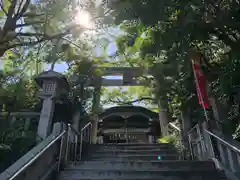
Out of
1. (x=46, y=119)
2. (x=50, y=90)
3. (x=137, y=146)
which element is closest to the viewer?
(x=46, y=119)

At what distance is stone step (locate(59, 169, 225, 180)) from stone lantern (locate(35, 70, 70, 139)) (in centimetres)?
207

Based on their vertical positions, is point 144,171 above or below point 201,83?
below

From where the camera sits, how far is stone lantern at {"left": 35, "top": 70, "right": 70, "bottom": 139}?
610 cm

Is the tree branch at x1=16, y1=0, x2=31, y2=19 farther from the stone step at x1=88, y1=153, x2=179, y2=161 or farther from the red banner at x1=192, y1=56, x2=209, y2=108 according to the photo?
the red banner at x1=192, y1=56, x2=209, y2=108

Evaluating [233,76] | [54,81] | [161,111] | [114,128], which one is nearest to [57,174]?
[54,81]

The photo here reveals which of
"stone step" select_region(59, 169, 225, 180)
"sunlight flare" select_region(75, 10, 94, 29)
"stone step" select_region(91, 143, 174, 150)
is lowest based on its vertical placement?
"stone step" select_region(59, 169, 225, 180)

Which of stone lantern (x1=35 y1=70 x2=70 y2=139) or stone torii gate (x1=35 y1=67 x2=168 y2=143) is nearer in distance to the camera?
stone torii gate (x1=35 y1=67 x2=168 y2=143)

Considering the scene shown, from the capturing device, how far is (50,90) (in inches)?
258

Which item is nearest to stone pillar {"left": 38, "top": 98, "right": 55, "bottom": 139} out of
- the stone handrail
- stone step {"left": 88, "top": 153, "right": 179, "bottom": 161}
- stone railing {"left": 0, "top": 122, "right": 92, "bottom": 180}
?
stone railing {"left": 0, "top": 122, "right": 92, "bottom": 180}

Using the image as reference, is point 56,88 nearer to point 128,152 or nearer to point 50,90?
point 50,90

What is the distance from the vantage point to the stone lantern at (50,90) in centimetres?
610

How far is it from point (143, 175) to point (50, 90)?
12.3 feet

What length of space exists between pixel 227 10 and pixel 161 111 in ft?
23.5

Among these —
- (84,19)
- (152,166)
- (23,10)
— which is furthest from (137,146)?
(23,10)
